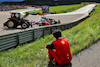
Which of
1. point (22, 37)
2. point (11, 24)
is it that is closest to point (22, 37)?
point (22, 37)

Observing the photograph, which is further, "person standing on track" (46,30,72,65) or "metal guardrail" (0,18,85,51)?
"metal guardrail" (0,18,85,51)

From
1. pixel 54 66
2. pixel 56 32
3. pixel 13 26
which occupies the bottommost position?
pixel 13 26

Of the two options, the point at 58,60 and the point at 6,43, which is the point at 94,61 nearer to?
the point at 58,60

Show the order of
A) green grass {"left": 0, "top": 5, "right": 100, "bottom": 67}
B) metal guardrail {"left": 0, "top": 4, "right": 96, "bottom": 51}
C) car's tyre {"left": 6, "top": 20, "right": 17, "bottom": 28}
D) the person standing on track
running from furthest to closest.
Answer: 1. car's tyre {"left": 6, "top": 20, "right": 17, "bottom": 28}
2. metal guardrail {"left": 0, "top": 4, "right": 96, "bottom": 51}
3. green grass {"left": 0, "top": 5, "right": 100, "bottom": 67}
4. the person standing on track

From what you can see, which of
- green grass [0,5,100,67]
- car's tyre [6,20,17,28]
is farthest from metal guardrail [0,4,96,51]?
car's tyre [6,20,17,28]

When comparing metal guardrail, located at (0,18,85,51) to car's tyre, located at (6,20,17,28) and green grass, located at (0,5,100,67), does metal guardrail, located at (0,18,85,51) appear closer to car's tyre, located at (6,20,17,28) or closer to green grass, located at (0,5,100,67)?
green grass, located at (0,5,100,67)

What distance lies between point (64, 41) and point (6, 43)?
13.6 ft

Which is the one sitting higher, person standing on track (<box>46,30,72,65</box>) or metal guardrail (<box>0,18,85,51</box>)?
person standing on track (<box>46,30,72,65</box>)

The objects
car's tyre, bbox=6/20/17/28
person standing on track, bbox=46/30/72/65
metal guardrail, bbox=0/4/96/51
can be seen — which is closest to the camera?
person standing on track, bbox=46/30/72/65

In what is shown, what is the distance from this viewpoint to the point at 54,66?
334cm

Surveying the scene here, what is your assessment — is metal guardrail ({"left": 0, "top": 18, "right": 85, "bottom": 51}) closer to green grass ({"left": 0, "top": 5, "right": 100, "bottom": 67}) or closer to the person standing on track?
green grass ({"left": 0, "top": 5, "right": 100, "bottom": 67})

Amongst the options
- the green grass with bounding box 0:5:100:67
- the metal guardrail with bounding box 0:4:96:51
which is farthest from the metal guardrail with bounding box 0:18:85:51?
the green grass with bounding box 0:5:100:67

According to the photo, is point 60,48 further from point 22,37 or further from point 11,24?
point 11,24

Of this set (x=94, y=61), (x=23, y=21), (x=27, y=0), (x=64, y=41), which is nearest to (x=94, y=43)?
(x=94, y=61)
